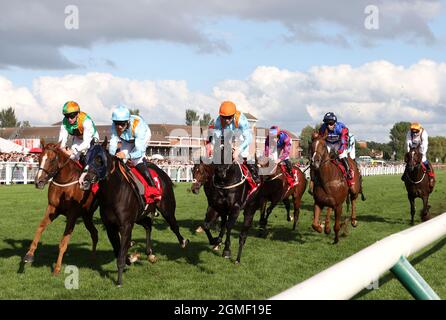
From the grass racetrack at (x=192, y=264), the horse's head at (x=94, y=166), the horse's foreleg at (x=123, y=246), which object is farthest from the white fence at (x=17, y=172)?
the horse's head at (x=94, y=166)

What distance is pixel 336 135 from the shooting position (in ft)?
36.8

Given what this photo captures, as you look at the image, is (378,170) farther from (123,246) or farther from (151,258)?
(123,246)

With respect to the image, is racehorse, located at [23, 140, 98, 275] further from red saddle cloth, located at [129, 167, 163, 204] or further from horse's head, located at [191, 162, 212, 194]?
horse's head, located at [191, 162, 212, 194]

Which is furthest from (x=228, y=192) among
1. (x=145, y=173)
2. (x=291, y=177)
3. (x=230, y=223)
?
(x=291, y=177)

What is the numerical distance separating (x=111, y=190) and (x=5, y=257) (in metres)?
2.99

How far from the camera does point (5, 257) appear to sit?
8461mm

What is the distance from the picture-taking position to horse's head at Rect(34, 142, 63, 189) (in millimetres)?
7305

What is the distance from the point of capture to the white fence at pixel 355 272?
6.72 feet

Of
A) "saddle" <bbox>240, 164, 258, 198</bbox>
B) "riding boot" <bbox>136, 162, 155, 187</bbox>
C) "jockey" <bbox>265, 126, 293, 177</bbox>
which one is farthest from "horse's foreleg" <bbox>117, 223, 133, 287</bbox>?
"jockey" <bbox>265, 126, 293, 177</bbox>

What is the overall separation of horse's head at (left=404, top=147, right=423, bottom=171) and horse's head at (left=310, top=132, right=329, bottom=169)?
450 centimetres

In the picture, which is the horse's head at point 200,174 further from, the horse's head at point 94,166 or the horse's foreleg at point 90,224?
the horse's head at point 94,166

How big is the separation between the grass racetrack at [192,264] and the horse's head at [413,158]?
5.00 ft

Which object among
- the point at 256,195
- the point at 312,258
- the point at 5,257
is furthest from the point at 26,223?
the point at 312,258

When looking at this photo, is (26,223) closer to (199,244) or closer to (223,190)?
(199,244)
